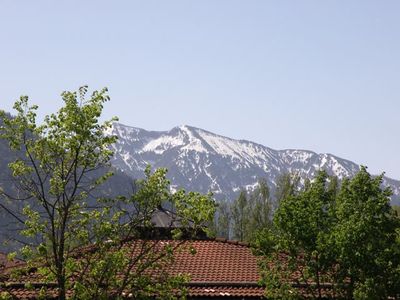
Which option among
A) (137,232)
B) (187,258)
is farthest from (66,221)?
(187,258)

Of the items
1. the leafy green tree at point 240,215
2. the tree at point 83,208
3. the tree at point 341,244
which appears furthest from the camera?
the leafy green tree at point 240,215

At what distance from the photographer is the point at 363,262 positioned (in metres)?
21.6

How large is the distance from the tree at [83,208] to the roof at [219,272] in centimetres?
1240

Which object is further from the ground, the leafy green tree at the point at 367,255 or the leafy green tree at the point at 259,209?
the leafy green tree at the point at 367,255

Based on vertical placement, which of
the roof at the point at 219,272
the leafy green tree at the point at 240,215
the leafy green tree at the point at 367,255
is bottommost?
the leafy green tree at the point at 240,215

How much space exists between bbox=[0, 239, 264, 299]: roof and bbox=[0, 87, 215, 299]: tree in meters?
12.4

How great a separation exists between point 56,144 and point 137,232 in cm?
281

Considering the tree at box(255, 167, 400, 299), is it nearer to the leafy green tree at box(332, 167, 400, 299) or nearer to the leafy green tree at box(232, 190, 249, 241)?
the leafy green tree at box(332, 167, 400, 299)

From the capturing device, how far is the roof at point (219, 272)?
28.9 meters

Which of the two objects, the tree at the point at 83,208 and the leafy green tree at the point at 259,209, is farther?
the leafy green tree at the point at 259,209

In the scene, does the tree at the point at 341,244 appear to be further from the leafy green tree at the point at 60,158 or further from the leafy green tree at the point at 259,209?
the leafy green tree at the point at 259,209

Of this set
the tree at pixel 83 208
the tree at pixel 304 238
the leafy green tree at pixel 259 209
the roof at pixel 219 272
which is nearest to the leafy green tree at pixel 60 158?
the tree at pixel 83 208

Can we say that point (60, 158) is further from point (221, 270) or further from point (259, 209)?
point (259, 209)

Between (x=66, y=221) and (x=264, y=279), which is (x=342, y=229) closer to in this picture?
(x=264, y=279)
